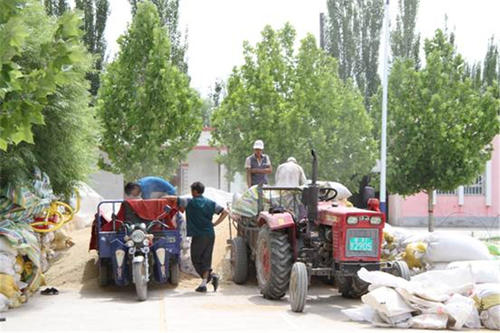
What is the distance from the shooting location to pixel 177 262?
1338cm

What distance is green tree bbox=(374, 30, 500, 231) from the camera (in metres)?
30.9

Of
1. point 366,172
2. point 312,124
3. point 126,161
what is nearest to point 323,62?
point 312,124

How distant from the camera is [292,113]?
29109 mm

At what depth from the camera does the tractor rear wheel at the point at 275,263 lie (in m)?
11.5

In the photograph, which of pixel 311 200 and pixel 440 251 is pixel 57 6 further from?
pixel 440 251

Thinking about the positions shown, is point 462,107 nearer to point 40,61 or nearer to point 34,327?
point 40,61

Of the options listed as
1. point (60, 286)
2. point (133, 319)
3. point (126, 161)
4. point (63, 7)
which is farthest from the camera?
point (63, 7)

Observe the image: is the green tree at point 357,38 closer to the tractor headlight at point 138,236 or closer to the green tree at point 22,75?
the tractor headlight at point 138,236

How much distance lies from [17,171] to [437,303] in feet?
22.1

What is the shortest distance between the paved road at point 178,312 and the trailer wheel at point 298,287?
139mm

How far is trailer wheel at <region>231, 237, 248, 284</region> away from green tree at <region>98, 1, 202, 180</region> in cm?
1178

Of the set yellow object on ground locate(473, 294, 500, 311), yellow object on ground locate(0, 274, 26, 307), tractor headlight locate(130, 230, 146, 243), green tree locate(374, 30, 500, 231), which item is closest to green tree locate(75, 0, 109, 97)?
green tree locate(374, 30, 500, 231)

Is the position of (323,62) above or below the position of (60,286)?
above

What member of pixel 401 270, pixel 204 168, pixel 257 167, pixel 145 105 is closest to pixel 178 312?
pixel 401 270
